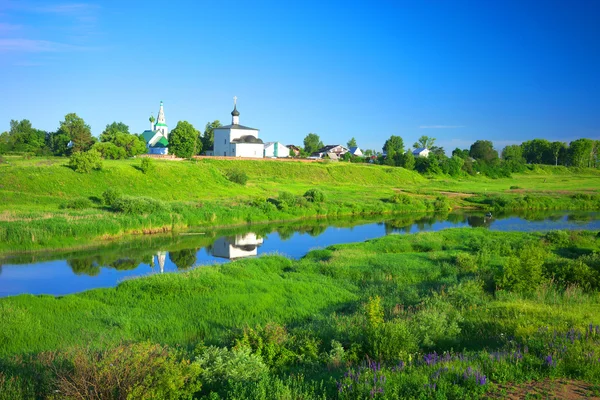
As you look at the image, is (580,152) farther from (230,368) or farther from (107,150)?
(230,368)

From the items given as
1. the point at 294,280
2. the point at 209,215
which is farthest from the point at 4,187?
the point at 294,280

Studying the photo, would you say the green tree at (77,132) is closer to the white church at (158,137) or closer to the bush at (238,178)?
the white church at (158,137)

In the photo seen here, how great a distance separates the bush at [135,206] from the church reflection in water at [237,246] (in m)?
5.79

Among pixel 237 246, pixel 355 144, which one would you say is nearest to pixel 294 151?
pixel 355 144

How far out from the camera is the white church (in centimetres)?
9025

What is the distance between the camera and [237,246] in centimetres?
2711

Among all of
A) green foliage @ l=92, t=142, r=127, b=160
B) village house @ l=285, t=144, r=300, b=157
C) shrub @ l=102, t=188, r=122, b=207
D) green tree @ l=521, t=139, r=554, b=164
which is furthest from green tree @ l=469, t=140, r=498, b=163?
shrub @ l=102, t=188, r=122, b=207

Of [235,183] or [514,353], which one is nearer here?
[514,353]

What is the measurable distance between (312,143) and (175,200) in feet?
348

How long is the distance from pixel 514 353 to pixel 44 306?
12.9m

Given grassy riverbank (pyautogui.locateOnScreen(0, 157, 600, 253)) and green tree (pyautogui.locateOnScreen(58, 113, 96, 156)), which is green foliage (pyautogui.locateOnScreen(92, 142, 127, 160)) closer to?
green tree (pyautogui.locateOnScreen(58, 113, 96, 156))

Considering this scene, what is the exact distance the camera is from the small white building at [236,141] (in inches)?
2911

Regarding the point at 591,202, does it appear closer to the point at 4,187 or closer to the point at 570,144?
the point at 4,187

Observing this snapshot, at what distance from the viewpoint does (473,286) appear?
14281 mm
